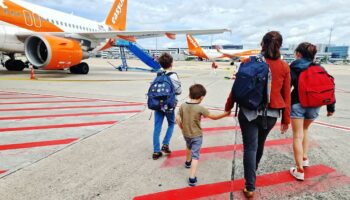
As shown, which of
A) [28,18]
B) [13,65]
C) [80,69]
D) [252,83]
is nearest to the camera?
[252,83]

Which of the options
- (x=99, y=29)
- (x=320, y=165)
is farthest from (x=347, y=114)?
(x=99, y=29)

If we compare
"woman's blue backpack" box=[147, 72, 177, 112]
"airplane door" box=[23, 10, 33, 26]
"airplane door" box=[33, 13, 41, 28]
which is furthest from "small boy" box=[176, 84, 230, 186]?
"airplane door" box=[33, 13, 41, 28]

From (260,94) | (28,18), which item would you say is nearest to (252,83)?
(260,94)

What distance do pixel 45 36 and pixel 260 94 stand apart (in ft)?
43.9

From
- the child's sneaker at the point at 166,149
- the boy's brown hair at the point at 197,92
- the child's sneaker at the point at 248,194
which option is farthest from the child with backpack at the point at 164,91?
the child's sneaker at the point at 248,194

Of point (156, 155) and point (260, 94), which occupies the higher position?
point (260, 94)

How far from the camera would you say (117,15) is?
24.0 metres

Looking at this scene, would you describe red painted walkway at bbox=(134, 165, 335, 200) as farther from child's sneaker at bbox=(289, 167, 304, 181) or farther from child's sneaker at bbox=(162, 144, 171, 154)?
child's sneaker at bbox=(162, 144, 171, 154)

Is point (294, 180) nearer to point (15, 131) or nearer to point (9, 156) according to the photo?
point (9, 156)

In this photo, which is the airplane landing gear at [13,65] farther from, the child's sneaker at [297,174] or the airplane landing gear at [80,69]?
the child's sneaker at [297,174]

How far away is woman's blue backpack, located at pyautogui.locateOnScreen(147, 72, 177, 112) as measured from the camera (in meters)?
3.34

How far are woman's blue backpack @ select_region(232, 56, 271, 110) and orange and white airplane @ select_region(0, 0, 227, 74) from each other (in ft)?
41.0

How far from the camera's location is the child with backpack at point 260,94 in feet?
7.78

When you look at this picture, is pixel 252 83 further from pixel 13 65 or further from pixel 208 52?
pixel 208 52
